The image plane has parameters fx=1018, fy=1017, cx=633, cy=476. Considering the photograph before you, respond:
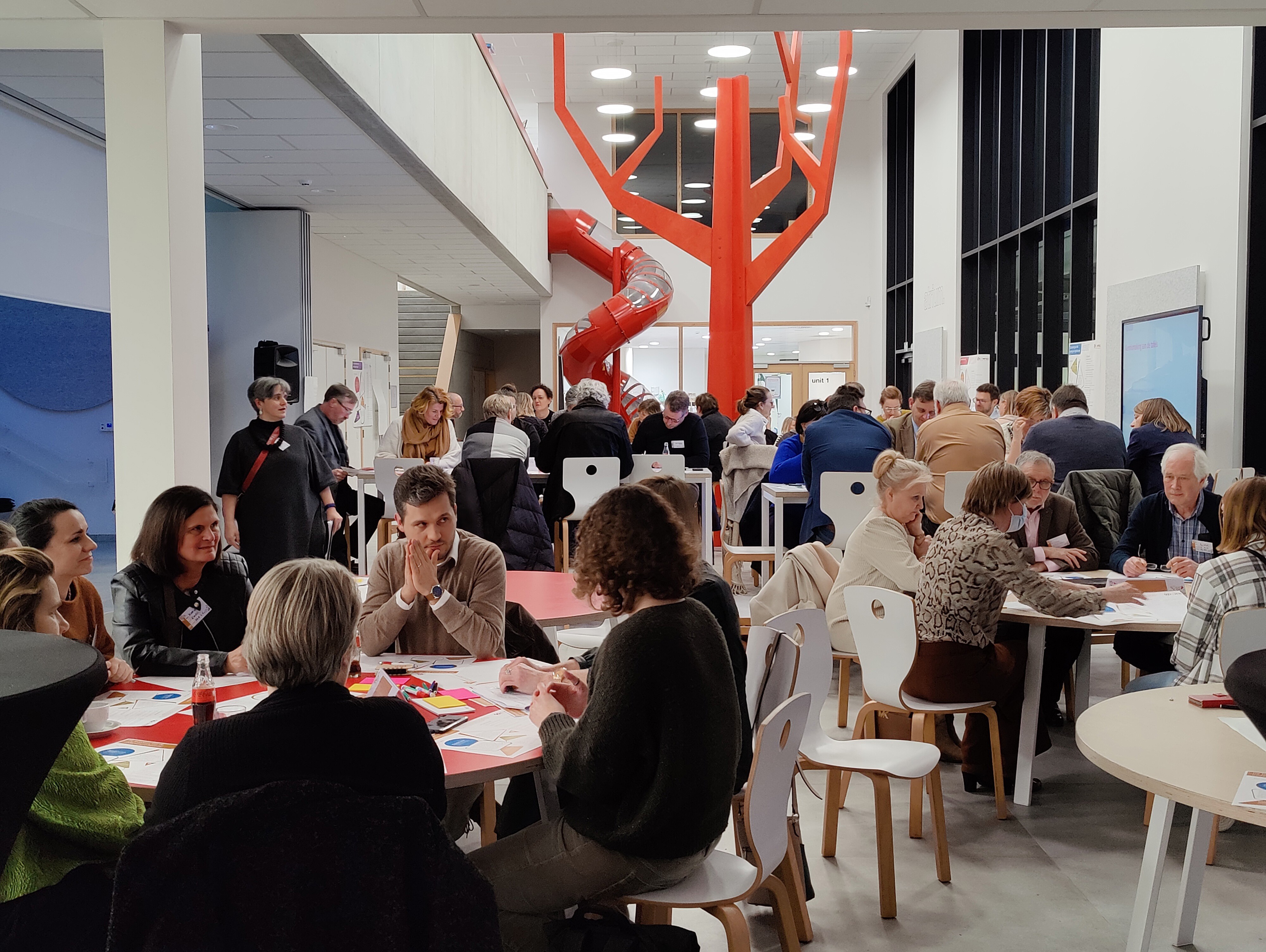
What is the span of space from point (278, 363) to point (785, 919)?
709 centimetres

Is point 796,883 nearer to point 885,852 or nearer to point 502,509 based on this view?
point 885,852

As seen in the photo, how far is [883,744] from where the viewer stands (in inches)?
126

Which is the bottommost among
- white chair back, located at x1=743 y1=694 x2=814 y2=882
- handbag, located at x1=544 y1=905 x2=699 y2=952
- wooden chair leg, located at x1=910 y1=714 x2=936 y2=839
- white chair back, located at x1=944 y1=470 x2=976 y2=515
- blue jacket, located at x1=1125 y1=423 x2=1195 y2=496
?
wooden chair leg, located at x1=910 y1=714 x2=936 y2=839

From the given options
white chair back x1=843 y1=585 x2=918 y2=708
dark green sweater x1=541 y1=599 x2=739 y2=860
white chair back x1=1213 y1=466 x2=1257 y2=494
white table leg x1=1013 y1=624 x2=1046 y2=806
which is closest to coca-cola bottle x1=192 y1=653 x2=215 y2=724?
dark green sweater x1=541 y1=599 x2=739 y2=860

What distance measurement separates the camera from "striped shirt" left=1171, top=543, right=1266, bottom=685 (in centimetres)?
299

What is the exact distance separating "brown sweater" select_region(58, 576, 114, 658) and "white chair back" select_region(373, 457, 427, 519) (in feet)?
11.9

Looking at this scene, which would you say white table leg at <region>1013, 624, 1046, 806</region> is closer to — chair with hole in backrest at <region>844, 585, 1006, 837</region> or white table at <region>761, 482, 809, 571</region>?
chair with hole in backrest at <region>844, 585, 1006, 837</region>

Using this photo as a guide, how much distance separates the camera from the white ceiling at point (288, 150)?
486 cm

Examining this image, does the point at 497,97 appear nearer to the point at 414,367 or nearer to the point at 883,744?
the point at 883,744

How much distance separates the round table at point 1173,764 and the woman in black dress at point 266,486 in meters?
4.08

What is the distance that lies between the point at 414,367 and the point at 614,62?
7.31m

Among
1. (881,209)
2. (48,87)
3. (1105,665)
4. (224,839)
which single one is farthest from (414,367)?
(224,839)

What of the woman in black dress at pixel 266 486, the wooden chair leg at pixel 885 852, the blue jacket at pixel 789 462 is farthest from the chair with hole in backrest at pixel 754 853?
the blue jacket at pixel 789 462

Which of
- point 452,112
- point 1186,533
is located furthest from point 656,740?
point 452,112
